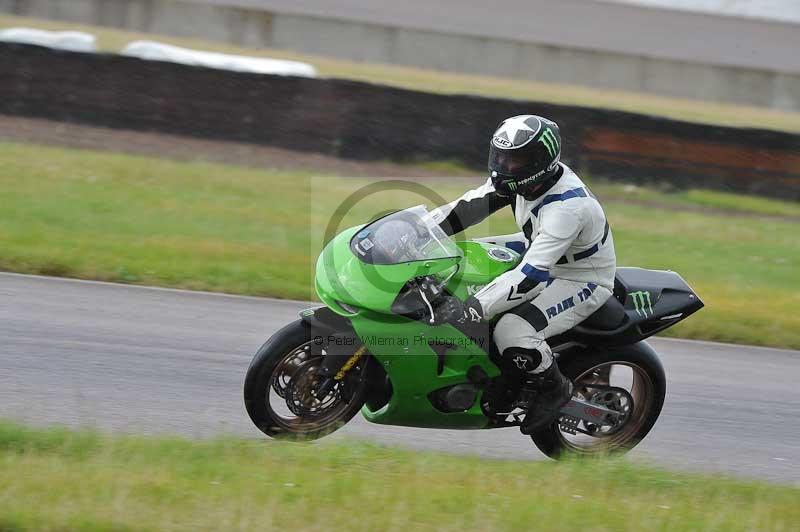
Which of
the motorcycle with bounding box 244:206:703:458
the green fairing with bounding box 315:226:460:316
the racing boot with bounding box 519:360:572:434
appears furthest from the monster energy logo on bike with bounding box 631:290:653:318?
the green fairing with bounding box 315:226:460:316

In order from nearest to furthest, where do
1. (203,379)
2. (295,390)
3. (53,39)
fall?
(295,390) → (203,379) → (53,39)

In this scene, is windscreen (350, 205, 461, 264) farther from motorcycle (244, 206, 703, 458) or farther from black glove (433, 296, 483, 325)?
black glove (433, 296, 483, 325)

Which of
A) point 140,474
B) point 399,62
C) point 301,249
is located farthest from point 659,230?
point 399,62

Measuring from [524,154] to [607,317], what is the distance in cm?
114

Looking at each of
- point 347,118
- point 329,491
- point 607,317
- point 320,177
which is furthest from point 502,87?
point 329,491

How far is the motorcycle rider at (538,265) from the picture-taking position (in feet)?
18.1

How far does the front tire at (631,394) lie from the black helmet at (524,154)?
3.94 ft

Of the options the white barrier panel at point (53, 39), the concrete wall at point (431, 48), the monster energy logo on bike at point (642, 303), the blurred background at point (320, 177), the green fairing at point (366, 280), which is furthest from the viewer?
the concrete wall at point (431, 48)

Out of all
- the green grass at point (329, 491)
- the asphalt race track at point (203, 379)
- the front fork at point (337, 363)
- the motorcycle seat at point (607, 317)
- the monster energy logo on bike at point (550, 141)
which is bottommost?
the asphalt race track at point (203, 379)

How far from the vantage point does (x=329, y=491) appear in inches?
186

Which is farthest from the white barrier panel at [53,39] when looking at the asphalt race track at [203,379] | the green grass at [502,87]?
the asphalt race track at [203,379]

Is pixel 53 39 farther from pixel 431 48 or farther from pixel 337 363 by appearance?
pixel 337 363

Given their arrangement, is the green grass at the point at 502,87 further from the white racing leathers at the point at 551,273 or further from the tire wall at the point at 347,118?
the white racing leathers at the point at 551,273

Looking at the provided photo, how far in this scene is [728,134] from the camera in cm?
1670
